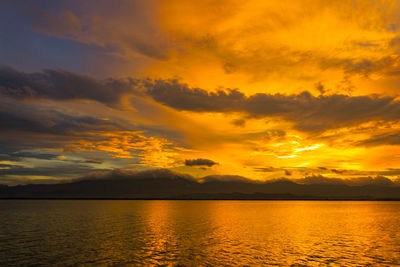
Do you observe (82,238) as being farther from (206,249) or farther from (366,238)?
(366,238)

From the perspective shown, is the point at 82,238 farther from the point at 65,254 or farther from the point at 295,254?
the point at 295,254

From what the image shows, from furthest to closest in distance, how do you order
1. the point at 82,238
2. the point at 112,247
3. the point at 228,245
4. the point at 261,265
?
1. the point at 82,238
2. the point at 228,245
3. the point at 112,247
4. the point at 261,265

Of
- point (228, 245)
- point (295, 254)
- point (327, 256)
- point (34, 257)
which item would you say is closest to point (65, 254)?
point (34, 257)

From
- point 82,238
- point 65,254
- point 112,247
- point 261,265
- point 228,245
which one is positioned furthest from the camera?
point 82,238

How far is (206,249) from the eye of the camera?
2089 inches

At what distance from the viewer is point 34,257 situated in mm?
44406

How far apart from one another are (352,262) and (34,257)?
47.6 metres

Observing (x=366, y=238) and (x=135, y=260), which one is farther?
(x=366, y=238)

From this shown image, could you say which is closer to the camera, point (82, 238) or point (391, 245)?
point (391, 245)

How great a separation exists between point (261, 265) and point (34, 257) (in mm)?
33710

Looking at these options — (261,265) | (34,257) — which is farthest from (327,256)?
(34,257)

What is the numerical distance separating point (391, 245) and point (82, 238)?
209 ft

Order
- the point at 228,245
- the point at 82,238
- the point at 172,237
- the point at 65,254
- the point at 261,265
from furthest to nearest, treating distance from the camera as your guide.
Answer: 1. the point at 172,237
2. the point at 82,238
3. the point at 228,245
4. the point at 65,254
5. the point at 261,265

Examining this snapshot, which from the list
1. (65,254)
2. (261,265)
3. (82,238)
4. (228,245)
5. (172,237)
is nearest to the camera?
(261,265)
